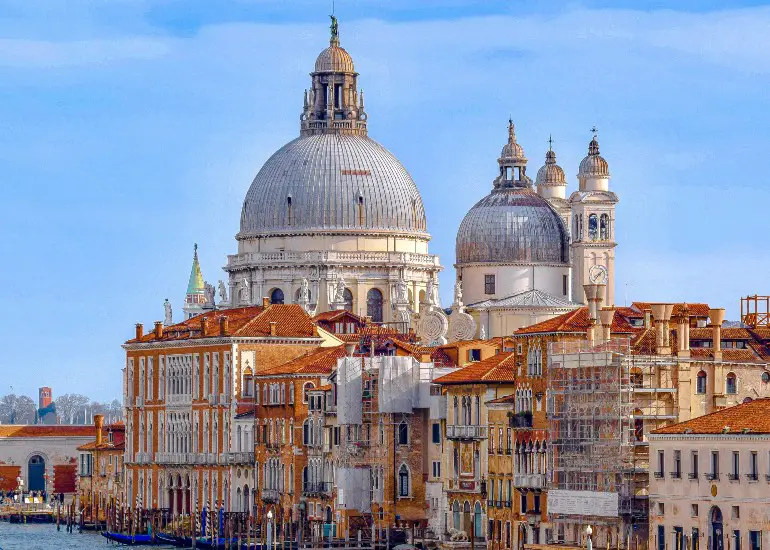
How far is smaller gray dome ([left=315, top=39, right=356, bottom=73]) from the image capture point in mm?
119812

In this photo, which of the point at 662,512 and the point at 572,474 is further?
the point at 572,474

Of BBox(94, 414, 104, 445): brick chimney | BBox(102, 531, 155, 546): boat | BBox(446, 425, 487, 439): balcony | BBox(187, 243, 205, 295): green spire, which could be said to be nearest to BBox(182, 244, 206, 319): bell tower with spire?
BBox(187, 243, 205, 295): green spire

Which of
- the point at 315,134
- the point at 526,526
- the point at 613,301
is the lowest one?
the point at 526,526

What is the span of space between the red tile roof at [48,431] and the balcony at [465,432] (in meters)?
58.9

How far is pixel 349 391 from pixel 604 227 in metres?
31.7

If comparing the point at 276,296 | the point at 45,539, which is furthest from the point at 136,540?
the point at 276,296

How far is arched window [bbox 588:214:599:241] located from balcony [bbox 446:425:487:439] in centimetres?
3446

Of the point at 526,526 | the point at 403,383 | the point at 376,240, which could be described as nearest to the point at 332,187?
the point at 376,240

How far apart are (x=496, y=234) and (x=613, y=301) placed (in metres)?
5.54

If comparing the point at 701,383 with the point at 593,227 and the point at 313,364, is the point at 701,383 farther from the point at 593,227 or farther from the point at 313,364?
the point at 593,227

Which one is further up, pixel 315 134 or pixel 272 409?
pixel 315 134

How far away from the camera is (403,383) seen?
284 feet

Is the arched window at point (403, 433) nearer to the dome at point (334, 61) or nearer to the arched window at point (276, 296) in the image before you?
the arched window at point (276, 296)

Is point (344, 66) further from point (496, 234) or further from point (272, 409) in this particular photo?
point (272, 409)
